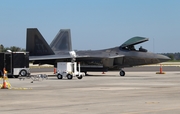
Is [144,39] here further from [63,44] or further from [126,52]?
[63,44]

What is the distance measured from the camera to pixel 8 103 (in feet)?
50.0

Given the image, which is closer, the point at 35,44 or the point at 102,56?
the point at 102,56

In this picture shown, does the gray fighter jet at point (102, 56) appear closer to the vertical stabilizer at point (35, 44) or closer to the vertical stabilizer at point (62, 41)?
the vertical stabilizer at point (35, 44)

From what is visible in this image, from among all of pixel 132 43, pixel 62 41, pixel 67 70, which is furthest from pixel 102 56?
pixel 67 70

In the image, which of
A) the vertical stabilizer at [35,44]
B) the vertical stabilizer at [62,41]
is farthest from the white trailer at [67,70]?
the vertical stabilizer at [62,41]

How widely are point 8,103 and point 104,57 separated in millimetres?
26492

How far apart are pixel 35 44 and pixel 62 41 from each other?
567cm

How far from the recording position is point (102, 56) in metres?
41.6

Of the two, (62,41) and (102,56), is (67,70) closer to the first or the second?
(102,56)

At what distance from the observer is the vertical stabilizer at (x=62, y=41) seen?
157ft

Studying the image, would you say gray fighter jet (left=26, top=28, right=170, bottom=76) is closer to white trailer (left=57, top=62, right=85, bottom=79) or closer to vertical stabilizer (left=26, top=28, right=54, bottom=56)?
vertical stabilizer (left=26, top=28, right=54, bottom=56)

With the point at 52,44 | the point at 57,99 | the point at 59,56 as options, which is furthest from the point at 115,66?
the point at 57,99

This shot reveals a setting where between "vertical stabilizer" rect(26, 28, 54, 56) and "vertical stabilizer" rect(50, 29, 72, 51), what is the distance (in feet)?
14.9

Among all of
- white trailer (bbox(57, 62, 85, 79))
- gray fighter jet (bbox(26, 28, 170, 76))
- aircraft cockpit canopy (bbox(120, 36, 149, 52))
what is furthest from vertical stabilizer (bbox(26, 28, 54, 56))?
white trailer (bbox(57, 62, 85, 79))
